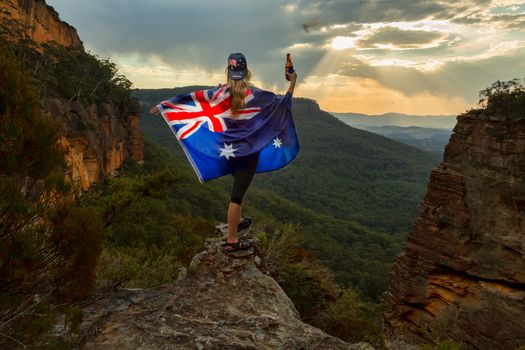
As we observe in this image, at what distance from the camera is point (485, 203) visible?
59.9 ft

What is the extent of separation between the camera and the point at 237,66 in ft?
17.2

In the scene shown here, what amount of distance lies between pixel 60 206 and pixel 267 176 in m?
126

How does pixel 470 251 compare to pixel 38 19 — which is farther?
pixel 38 19

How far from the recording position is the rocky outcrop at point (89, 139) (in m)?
28.1

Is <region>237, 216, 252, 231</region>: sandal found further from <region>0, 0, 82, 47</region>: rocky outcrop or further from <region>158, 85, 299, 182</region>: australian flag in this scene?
<region>0, 0, 82, 47</region>: rocky outcrop

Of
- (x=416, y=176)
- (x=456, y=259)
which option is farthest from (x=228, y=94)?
(x=416, y=176)

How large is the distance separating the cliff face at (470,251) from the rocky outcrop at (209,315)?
542 inches

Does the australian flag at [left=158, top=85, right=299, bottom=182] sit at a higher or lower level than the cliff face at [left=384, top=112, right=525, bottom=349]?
higher

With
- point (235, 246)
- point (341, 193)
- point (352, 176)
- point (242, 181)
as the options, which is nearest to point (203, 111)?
point (242, 181)

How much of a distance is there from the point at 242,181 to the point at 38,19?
48.5 meters

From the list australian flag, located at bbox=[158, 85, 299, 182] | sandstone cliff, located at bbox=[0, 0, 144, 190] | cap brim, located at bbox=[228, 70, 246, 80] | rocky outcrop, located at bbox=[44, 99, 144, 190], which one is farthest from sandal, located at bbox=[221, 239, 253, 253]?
sandstone cliff, located at bbox=[0, 0, 144, 190]

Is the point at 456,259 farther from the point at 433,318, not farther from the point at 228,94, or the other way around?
the point at 228,94

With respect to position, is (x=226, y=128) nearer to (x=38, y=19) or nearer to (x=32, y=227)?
(x=32, y=227)

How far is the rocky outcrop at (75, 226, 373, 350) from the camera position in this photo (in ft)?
14.3
